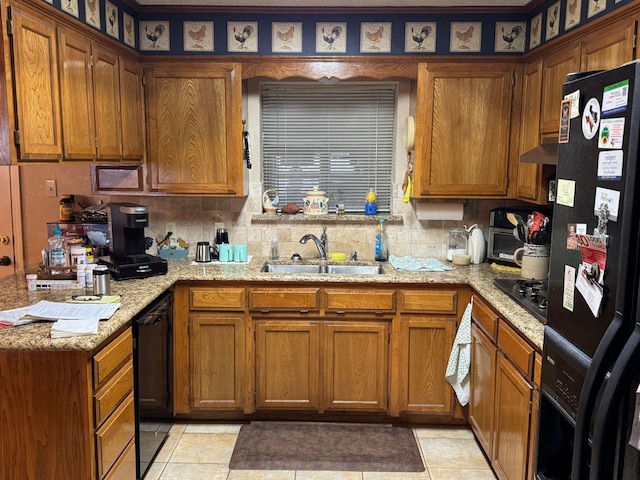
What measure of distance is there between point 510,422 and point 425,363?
→ 863 millimetres

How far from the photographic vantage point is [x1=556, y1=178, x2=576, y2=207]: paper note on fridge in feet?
4.93

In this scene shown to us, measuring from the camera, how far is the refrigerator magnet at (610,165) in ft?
4.13

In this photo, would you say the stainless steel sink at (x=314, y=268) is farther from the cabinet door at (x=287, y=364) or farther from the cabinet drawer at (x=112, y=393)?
the cabinet drawer at (x=112, y=393)

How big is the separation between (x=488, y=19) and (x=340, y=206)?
5.01ft

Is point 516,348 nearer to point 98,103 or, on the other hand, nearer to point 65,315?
point 65,315

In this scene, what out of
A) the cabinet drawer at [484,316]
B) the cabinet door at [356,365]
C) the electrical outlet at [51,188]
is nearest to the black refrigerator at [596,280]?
the cabinet drawer at [484,316]

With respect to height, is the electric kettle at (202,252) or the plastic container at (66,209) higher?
the plastic container at (66,209)

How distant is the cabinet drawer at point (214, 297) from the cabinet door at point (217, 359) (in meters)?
0.06

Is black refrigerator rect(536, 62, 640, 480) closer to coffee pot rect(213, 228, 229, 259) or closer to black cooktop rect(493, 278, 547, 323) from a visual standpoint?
black cooktop rect(493, 278, 547, 323)

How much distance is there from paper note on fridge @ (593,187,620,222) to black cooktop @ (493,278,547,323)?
963 mm

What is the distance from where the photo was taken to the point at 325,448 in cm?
305

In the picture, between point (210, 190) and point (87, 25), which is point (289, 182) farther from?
point (87, 25)

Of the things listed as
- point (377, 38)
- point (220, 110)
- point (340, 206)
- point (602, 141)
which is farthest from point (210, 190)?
point (602, 141)

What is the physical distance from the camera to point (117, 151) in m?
3.10
